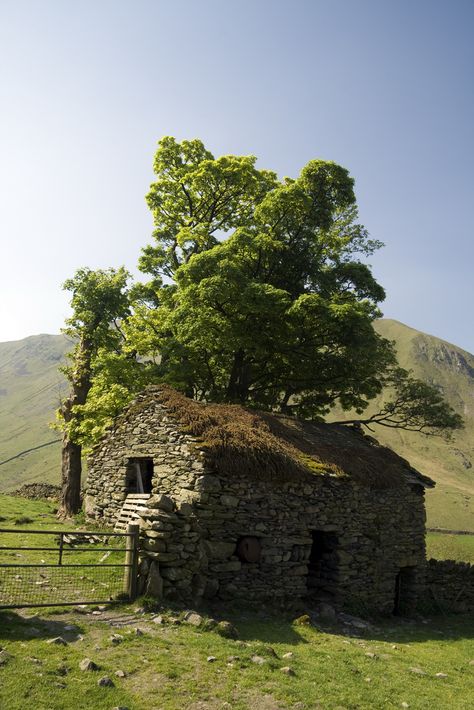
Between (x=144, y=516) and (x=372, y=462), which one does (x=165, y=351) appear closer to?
(x=372, y=462)

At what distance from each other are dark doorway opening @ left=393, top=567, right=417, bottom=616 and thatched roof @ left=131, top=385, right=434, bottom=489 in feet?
10.5

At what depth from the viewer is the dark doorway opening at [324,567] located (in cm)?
1542

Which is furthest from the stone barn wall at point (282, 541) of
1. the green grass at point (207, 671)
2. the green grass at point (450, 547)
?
the green grass at point (450, 547)

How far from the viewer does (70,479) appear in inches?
902

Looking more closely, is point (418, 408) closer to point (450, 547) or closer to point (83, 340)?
point (450, 547)

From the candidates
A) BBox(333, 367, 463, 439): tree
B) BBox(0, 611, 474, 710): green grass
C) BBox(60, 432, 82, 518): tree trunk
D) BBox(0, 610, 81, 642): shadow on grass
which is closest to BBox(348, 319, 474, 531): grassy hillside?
BBox(333, 367, 463, 439): tree

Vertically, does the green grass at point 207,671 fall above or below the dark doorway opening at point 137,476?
below

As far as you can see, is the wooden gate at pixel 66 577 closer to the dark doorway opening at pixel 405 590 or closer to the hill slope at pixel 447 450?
the dark doorway opening at pixel 405 590

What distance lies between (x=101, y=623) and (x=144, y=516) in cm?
269

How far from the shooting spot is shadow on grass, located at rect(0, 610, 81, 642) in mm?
8143

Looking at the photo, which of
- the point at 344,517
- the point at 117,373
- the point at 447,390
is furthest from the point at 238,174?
the point at 447,390

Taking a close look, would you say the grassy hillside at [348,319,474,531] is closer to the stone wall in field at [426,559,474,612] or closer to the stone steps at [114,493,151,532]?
the stone wall in field at [426,559,474,612]

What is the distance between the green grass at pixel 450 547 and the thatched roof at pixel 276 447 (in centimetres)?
1283

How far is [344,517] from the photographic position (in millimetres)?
15586
